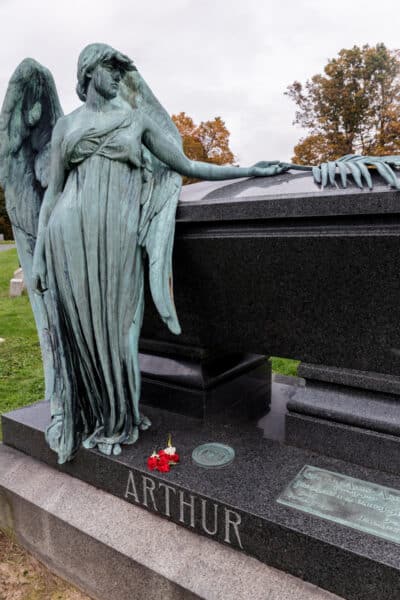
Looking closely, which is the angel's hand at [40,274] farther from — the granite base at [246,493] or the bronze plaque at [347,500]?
the bronze plaque at [347,500]

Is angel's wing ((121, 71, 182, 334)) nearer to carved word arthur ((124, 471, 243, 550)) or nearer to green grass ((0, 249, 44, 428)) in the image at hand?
carved word arthur ((124, 471, 243, 550))

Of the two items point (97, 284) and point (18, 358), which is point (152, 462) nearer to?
point (97, 284)

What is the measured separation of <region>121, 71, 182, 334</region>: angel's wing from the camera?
2.23 meters

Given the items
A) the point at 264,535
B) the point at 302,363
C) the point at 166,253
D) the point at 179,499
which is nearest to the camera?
the point at 264,535

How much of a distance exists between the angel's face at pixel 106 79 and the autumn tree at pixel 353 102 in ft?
52.0

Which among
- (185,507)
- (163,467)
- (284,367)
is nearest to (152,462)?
(163,467)

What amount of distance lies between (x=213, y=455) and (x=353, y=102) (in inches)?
690

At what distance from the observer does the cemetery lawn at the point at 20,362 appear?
453cm

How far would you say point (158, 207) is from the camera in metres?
2.38

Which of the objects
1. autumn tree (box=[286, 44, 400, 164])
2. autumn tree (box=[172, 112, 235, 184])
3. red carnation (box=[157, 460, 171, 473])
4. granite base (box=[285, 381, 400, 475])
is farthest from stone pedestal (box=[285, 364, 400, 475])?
autumn tree (box=[172, 112, 235, 184])

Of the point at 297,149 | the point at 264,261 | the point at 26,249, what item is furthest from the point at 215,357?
the point at 297,149

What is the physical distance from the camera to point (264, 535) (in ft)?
6.06

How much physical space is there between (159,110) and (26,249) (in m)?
1.17

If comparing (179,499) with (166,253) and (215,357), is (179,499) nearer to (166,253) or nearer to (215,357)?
(215,357)
